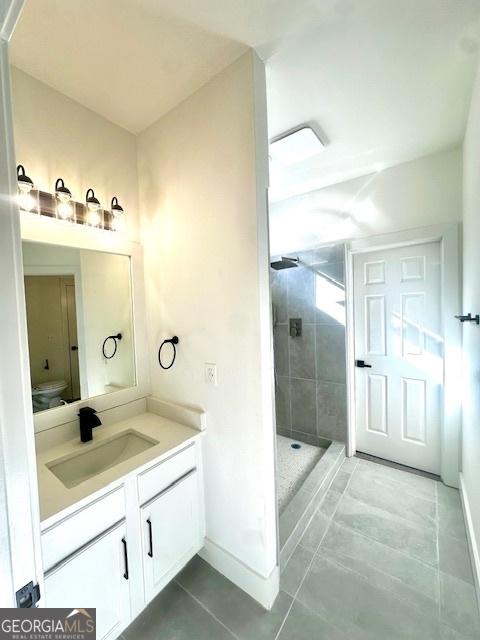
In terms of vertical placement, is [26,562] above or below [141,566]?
above

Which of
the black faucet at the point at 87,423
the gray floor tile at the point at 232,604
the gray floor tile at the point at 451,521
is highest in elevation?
the black faucet at the point at 87,423

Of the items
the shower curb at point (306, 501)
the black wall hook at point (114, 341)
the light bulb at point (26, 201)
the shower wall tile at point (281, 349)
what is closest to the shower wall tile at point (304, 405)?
the shower wall tile at point (281, 349)

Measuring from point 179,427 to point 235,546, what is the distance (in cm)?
70

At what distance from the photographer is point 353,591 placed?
1373 millimetres

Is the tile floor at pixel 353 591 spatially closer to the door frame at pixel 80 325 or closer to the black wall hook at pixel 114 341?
the door frame at pixel 80 325

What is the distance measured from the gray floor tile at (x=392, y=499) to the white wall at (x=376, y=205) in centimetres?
213

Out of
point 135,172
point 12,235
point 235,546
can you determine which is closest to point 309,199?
point 135,172

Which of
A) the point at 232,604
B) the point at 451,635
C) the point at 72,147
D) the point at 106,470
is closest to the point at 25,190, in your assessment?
the point at 72,147

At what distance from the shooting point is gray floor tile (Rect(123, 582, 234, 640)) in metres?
1.21

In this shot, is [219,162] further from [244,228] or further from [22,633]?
[22,633]

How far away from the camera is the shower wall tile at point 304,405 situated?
2719 mm

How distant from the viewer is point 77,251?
1537 millimetres

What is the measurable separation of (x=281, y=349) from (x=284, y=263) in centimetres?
94

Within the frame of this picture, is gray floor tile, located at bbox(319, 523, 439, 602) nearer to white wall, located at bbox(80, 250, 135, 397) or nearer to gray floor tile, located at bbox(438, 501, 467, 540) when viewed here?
gray floor tile, located at bbox(438, 501, 467, 540)
